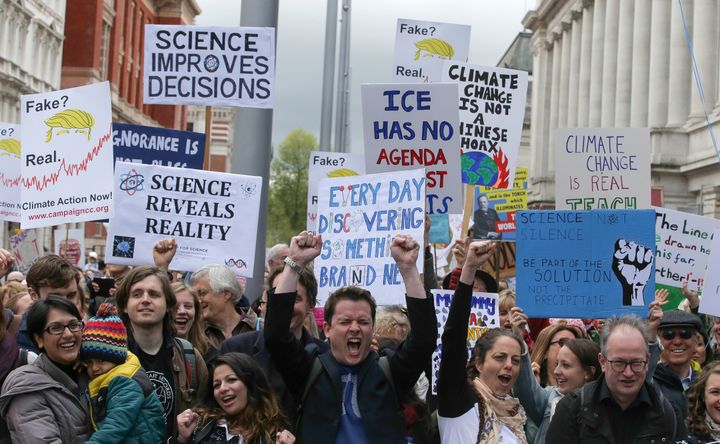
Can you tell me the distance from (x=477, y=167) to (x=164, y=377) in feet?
20.6

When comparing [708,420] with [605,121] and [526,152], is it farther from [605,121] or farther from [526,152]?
[526,152]

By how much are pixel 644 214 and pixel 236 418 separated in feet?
9.97

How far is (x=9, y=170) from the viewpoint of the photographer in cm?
1430

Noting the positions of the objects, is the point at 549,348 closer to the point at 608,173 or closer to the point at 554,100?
the point at 608,173

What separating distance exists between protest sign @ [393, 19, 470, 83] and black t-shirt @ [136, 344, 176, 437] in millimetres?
9885

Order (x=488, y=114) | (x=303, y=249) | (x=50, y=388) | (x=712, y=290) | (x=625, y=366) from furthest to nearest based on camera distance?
(x=488, y=114) → (x=712, y=290) → (x=303, y=249) → (x=50, y=388) → (x=625, y=366)

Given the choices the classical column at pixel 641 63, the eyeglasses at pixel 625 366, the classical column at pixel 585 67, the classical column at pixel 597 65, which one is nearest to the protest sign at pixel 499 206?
the eyeglasses at pixel 625 366

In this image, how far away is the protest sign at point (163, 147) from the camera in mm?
11414

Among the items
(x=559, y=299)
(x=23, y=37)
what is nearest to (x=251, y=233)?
(x=559, y=299)

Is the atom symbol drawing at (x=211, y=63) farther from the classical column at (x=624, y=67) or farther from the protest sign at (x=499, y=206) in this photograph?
the classical column at (x=624, y=67)

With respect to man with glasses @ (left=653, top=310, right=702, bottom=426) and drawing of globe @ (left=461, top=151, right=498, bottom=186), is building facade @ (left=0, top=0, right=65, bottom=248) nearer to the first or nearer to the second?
Result: drawing of globe @ (left=461, top=151, right=498, bottom=186)

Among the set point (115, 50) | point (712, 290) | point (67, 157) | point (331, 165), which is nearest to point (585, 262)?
point (712, 290)

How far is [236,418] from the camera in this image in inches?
229

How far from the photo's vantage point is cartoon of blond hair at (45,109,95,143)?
1070 centimetres
